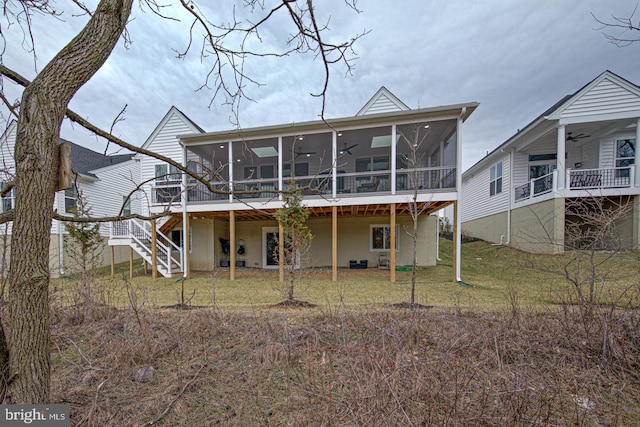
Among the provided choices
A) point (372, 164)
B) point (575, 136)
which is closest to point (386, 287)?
point (372, 164)

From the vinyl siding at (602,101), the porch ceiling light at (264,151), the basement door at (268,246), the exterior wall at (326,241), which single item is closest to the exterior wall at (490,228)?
the exterior wall at (326,241)

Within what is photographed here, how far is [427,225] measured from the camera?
12367 mm

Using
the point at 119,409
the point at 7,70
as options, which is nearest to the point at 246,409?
the point at 119,409

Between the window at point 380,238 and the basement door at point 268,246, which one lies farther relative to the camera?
the basement door at point 268,246

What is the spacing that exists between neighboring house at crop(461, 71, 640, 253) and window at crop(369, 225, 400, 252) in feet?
17.7

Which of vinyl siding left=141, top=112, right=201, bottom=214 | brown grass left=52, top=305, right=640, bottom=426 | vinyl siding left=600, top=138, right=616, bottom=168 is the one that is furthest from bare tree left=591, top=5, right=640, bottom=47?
vinyl siding left=141, top=112, right=201, bottom=214

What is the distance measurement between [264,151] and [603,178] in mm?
15111

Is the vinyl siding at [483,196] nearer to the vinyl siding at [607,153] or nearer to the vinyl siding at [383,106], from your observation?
the vinyl siding at [607,153]

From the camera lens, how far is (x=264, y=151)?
12016 mm

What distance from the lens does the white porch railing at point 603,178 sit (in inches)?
416

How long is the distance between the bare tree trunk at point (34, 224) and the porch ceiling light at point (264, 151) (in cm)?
982

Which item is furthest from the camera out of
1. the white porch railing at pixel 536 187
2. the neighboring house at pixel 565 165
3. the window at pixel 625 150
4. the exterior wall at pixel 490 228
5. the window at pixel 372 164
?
the exterior wall at pixel 490 228

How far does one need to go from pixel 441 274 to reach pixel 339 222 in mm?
5116

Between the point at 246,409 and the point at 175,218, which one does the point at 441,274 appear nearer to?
the point at 246,409
